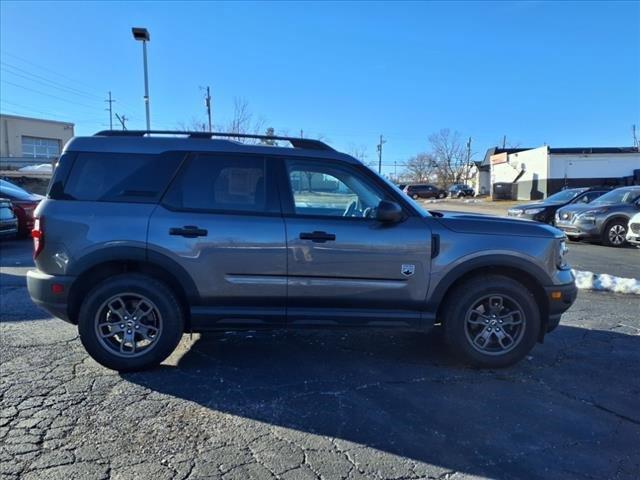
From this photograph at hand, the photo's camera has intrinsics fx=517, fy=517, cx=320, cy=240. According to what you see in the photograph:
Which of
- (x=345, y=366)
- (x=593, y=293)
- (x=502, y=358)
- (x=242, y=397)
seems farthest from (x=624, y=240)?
(x=242, y=397)

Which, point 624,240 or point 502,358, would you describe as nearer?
point 502,358

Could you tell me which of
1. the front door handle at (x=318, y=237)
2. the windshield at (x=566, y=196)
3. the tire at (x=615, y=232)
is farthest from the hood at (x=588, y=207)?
the front door handle at (x=318, y=237)

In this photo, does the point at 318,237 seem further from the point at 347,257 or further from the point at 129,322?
the point at 129,322

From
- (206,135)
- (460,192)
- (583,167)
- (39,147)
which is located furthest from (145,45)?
(39,147)

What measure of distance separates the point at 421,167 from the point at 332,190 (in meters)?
91.7

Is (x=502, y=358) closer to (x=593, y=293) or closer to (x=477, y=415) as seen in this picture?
(x=477, y=415)

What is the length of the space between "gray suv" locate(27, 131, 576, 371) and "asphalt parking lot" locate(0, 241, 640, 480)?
1.36 ft

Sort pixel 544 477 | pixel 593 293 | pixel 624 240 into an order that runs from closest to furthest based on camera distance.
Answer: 1. pixel 544 477
2. pixel 593 293
3. pixel 624 240

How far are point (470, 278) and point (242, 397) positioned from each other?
2.20 meters

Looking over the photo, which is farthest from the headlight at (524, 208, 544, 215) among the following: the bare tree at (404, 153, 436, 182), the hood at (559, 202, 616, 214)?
the bare tree at (404, 153, 436, 182)

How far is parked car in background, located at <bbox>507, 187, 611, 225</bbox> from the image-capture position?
16.8m

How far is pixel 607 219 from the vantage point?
45.2ft

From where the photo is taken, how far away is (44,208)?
429 centimetres

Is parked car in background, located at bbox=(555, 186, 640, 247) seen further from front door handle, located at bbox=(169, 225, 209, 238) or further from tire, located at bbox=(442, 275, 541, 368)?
front door handle, located at bbox=(169, 225, 209, 238)
